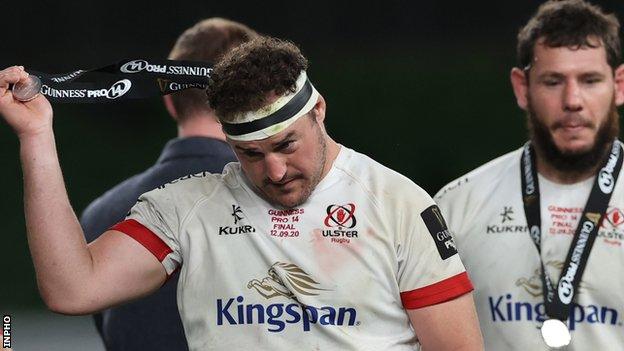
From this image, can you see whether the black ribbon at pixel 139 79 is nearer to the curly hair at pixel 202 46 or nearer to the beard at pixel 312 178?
the beard at pixel 312 178

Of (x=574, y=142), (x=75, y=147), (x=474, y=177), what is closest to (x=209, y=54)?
(x=474, y=177)

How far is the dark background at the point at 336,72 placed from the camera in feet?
22.7

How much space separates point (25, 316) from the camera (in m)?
6.88

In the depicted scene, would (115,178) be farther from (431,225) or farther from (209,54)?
(431,225)

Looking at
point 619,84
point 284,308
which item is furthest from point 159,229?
point 619,84

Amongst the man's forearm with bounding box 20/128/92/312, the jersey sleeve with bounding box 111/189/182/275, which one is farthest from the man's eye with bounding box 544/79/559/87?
the man's forearm with bounding box 20/128/92/312

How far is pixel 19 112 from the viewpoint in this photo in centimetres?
343

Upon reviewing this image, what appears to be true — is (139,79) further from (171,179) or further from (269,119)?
(171,179)

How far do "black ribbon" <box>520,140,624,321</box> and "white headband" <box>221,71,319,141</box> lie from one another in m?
1.09

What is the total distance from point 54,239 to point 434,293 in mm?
1008

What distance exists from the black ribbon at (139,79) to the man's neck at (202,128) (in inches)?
29.7

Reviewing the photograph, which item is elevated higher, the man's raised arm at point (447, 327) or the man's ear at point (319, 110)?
the man's ear at point (319, 110)

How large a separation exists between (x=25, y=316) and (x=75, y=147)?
0.94m

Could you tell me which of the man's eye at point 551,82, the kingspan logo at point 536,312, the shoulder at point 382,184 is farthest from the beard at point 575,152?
the shoulder at point 382,184
